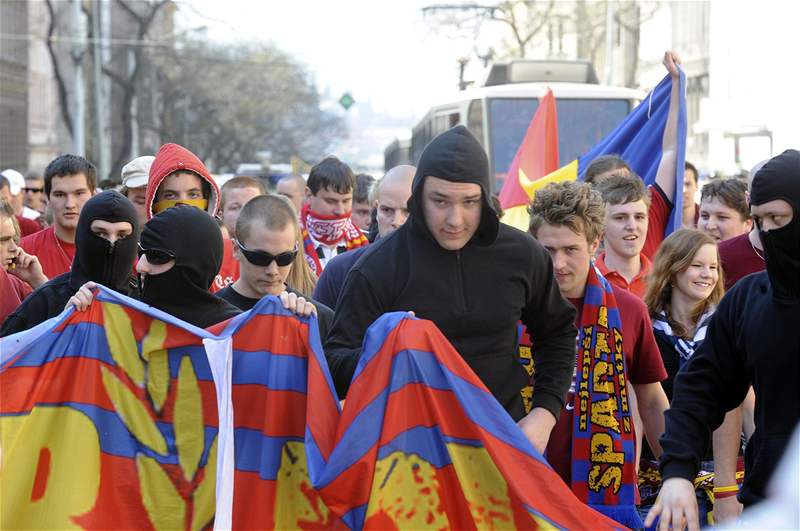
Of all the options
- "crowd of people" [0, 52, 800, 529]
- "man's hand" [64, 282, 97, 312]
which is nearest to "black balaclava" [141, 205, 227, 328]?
"crowd of people" [0, 52, 800, 529]

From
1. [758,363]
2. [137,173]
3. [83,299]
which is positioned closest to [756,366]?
[758,363]

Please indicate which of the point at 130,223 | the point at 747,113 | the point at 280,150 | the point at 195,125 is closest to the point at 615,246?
the point at 130,223

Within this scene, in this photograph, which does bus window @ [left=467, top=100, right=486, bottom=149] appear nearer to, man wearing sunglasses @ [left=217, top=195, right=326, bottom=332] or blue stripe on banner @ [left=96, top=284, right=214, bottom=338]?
man wearing sunglasses @ [left=217, top=195, right=326, bottom=332]

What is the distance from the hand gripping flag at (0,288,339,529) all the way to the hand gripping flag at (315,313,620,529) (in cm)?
19

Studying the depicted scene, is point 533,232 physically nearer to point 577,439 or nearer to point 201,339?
point 577,439

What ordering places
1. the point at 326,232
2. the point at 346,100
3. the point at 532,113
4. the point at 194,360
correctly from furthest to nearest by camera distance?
the point at 346,100 → the point at 532,113 → the point at 326,232 → the point at 194,360

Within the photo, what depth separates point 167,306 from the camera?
4812 mm

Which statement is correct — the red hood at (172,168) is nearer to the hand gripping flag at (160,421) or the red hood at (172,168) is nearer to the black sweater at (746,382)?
the hand gripping flag at (160,421)

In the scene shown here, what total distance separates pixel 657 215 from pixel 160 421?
4346 mm

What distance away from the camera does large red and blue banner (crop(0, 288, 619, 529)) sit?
13.4 feet

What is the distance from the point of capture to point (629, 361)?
520 cm

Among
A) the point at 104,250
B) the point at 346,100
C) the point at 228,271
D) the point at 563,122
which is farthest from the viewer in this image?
the point at 346,100

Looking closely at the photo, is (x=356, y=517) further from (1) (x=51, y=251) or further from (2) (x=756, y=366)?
(1) (x=51, y=251)

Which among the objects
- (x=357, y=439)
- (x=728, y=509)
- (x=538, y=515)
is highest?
(x=357, y=439)
